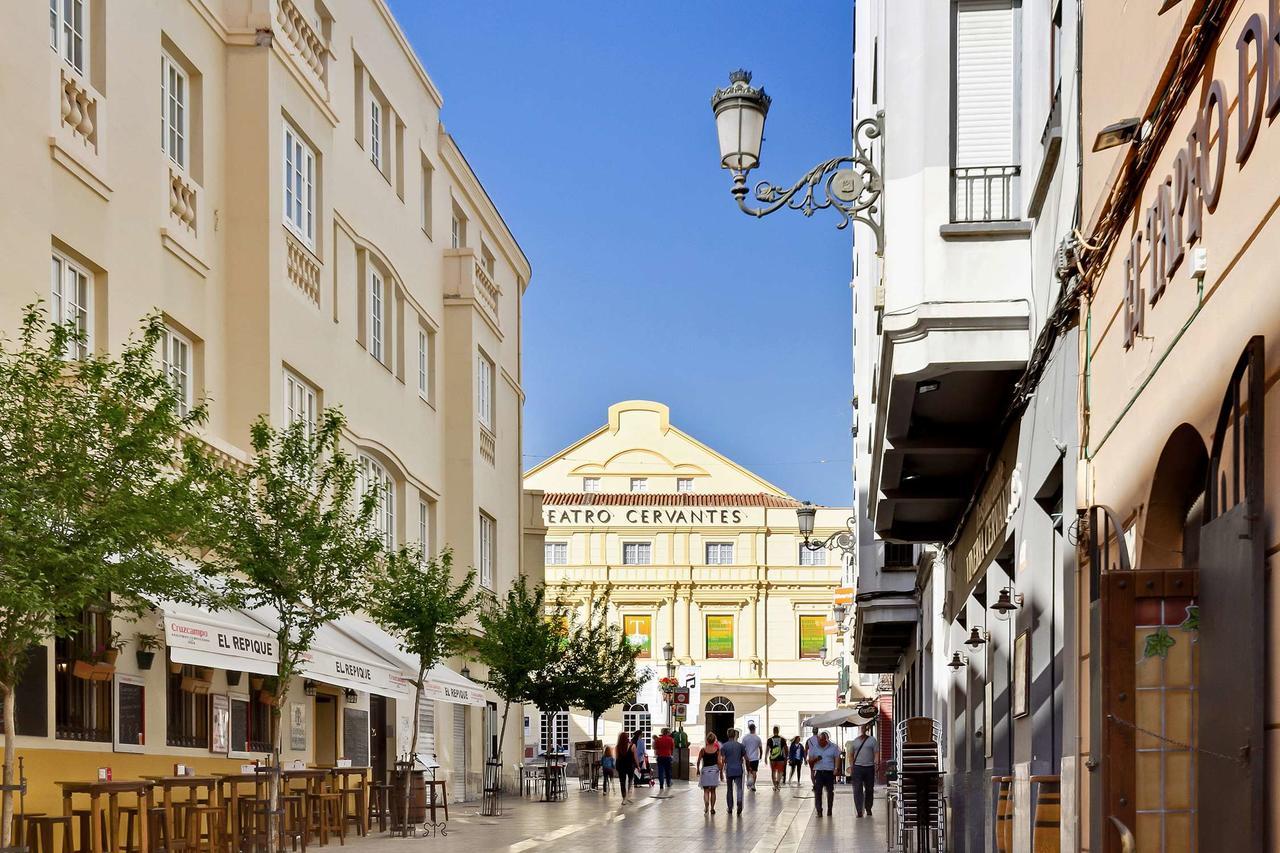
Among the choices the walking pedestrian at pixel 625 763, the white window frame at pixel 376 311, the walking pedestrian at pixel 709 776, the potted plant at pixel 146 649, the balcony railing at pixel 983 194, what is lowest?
the walking pedestrian at pixel 625 763

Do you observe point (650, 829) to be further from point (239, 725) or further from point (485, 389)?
point (485, 389)

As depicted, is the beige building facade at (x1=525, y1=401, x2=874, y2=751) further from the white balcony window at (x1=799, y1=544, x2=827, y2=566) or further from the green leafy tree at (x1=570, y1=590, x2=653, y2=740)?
the green leafy tree at (x1=570, y1=590, x2=653, y2=740)

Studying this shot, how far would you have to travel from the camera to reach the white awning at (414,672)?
2583cm

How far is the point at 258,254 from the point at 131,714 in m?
7.14

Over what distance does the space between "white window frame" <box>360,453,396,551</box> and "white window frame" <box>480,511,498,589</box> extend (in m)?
8.01

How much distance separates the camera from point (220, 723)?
22.3 meters

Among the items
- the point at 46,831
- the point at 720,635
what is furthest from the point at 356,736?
the point at 720,635

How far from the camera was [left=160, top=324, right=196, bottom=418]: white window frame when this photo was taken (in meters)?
21.4

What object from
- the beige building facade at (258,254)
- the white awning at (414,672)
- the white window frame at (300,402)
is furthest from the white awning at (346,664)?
the white window frame at (300,402)

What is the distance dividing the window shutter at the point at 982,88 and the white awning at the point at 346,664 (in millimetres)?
10349

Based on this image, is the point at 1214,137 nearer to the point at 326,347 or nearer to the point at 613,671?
the point at 326,347

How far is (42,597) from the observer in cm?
A: 1174

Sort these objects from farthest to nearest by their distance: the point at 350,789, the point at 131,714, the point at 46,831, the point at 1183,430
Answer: the point at 350,789, the point at 131,714, the point at 46,831, the point at 1183,430

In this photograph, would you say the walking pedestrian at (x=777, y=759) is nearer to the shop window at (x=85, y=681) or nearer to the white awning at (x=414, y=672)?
the white awning at (x=414, y=672)
